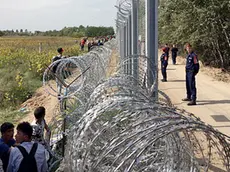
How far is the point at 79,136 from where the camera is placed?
130 inches

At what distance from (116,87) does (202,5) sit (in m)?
11.6

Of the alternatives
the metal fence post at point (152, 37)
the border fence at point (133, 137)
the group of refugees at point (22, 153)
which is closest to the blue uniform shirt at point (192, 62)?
the metal fence post at point (152, 37)

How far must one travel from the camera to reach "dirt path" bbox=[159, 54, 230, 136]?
8.57 m

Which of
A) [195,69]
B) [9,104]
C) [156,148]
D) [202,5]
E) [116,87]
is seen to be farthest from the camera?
[202,5]

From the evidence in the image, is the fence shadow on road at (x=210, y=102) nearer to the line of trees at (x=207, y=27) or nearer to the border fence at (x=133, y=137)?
the line of trees at (x=207, y=27)

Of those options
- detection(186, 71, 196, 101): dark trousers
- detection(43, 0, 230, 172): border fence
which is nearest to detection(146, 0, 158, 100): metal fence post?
detection(43, 0, 230, 172): border fence

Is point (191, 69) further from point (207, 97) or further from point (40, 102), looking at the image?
point (40, 102)

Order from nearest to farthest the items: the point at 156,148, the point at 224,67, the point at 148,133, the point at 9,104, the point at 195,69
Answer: the point at 148,133
the point at 156,148
the point at 195,69
the point at 9,104
the point at 224,67

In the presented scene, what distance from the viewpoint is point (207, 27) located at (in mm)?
15367

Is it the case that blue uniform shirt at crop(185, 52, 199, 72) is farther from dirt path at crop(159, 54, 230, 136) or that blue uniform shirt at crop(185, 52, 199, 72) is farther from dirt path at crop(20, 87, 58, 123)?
dirt path at crop(20, 87, 58, 123)

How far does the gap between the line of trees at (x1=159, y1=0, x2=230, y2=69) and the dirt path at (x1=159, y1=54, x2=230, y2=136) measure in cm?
91

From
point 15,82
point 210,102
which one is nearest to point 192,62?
point 210,102

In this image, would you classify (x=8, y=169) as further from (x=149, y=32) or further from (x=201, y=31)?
(x=201, y=31)

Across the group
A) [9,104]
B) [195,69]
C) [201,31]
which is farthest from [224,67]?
[9,104]
